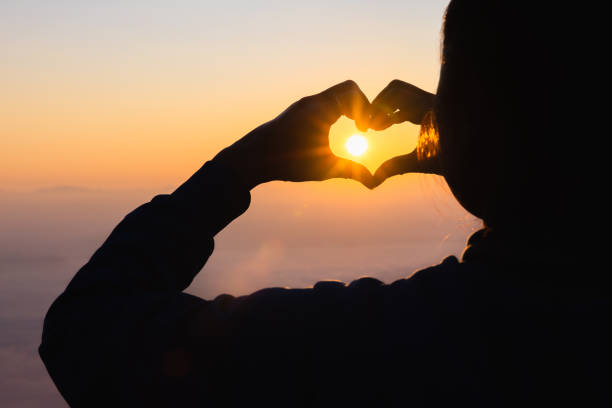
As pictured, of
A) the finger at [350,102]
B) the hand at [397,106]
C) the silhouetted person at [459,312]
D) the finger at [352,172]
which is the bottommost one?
the silhouetted person at [459,312]

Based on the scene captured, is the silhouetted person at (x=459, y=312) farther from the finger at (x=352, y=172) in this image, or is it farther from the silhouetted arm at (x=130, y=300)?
the finger at (x=352, y=172)

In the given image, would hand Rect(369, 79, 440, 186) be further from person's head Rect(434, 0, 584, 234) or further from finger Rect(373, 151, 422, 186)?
person's head Rect(434, 0, 584, 234)

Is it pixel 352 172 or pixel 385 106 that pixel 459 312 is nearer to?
pixel 352 172

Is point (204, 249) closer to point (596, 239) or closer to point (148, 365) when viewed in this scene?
point (148, 365)

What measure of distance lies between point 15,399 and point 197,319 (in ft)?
299

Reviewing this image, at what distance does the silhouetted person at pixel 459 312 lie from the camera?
2.83ft

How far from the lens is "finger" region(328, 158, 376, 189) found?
5.24 feet

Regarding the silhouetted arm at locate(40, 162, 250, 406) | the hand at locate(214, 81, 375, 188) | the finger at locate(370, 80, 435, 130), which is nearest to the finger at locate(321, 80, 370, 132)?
the hand at locate(214, 81, 375, 188)

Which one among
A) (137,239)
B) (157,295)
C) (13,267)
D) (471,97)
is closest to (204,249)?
(137,239)

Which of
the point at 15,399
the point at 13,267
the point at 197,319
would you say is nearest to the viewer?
the point at 197,319

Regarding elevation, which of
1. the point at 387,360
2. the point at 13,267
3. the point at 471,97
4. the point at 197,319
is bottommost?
the point at 387,360

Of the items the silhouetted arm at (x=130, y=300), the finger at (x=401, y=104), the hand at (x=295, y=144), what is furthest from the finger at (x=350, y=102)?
the silhouetted arm at (x=130, y=300)

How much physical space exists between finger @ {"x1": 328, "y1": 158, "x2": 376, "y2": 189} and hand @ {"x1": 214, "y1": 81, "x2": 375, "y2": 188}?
5 cm

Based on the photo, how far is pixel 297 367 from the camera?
0.93 metres
